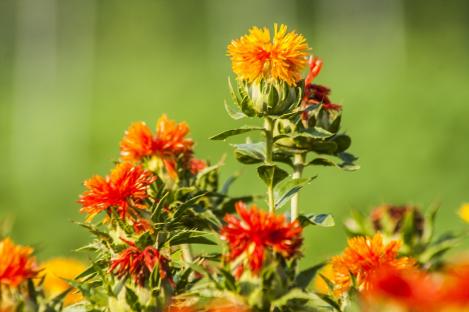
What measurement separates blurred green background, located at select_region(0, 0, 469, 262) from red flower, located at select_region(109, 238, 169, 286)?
454cm

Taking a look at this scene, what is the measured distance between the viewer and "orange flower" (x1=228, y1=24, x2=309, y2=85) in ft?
4.36

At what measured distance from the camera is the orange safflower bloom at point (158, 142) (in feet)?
5.12

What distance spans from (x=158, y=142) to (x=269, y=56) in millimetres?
328

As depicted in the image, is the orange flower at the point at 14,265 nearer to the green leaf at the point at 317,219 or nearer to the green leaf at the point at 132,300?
the green leaf at the point at 132,300

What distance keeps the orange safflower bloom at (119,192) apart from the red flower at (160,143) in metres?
0.21

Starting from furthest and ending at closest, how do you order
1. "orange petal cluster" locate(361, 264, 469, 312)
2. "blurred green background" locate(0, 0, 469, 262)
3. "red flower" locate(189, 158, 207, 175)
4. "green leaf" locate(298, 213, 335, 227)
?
"blurred green background" locate(0, 0, 469, 262) → "red flower" locate(189, 158, 207, 175) → "green leaf" locate(298, 213, 335, 227) → "orange petal cluster" locate(361, 264, 469, 312)

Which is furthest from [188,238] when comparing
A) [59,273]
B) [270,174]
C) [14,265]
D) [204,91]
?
[204,91]

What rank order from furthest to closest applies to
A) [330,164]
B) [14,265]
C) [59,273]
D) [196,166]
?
[59,273] → [196,166] → [330,164] → [14,265]

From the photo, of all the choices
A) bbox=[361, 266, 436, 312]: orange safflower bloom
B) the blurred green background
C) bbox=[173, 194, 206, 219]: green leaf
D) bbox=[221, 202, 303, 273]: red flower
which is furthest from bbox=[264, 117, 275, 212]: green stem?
the blurred green background

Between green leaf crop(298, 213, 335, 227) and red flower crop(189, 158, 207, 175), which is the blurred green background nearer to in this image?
red flower crop(189, 158, 207, 175)

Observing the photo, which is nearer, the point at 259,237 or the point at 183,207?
the point at 259,237

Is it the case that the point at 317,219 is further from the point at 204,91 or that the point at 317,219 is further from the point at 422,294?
the point at 204,91

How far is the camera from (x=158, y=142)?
1577mm

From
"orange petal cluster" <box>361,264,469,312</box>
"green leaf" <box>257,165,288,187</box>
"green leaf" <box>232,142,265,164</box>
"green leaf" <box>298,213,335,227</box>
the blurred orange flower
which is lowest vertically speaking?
the blurred orange flower
